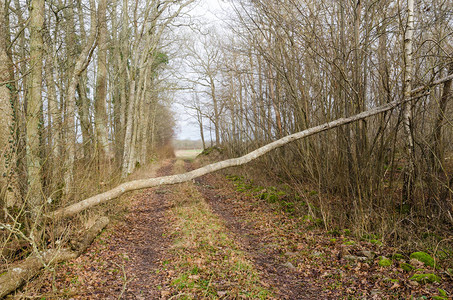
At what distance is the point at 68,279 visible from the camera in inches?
157

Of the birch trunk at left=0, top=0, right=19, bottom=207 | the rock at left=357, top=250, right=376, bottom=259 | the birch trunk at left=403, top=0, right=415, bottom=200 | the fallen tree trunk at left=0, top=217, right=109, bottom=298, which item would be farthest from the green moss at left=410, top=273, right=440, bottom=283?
the birch trunk at left=0, top=0, right=19, bottom=207

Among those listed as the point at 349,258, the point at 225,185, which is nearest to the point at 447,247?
the point at 349,258

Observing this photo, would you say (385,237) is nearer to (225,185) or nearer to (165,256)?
(165,256)

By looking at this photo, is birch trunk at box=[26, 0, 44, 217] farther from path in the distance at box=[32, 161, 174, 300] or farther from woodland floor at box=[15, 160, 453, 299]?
woodland floor at box=[15, 160, 453, 299]

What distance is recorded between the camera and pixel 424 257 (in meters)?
4.13

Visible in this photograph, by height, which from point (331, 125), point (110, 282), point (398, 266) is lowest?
point (398, 266)

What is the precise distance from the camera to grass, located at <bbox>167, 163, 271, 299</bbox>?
376 centimetres

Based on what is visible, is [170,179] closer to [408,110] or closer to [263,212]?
[263,212]

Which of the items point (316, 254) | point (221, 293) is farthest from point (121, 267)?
point (316, 254)

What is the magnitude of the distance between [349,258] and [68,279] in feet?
15.3

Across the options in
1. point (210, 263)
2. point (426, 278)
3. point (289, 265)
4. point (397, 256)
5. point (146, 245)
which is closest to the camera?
point (426, 278)

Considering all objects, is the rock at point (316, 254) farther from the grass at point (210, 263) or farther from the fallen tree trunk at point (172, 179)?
the fallen tree trunk at point (172, 179)

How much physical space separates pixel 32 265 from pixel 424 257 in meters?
6.16

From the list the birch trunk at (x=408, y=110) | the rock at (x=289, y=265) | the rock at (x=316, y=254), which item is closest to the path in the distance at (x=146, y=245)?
the rock at (x=289, y=265)
